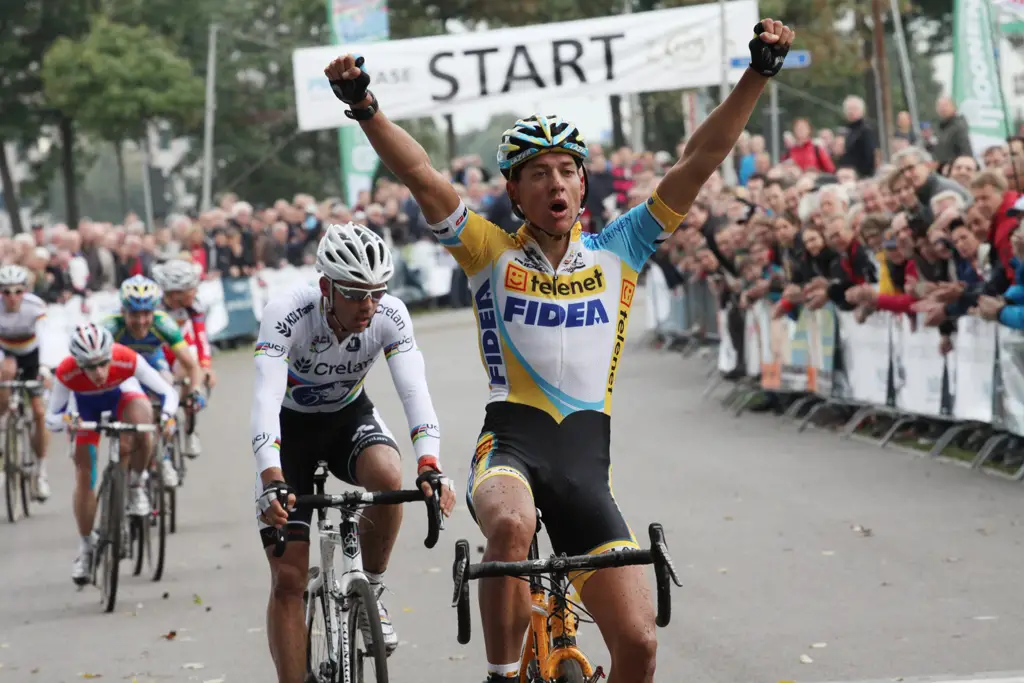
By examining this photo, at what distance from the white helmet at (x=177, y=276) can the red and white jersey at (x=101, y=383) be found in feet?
9.58

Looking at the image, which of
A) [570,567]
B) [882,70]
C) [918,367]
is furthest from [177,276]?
[882,70]

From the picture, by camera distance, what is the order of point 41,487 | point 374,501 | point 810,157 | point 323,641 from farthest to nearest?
point 810,157 < point 41,487 < point 323,641 < point 374,501

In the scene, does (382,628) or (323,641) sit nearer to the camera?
(382,628)

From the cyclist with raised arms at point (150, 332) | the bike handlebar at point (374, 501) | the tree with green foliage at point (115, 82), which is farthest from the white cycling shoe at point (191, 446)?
the tree with green foliage at point (115, 82)

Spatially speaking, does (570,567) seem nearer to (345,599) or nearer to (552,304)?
(552,304)

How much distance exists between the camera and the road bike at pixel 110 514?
1084cm

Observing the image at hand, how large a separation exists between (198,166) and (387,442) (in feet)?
199

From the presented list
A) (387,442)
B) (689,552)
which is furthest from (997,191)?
(387,442)

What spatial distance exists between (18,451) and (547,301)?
10.8m

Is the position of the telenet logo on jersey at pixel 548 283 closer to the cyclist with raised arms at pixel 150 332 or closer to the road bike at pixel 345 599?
the road bike at pixel 345 599

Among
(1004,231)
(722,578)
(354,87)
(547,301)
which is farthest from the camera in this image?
(1004,231)

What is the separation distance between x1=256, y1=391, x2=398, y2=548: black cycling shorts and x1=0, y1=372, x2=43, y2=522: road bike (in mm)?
8165

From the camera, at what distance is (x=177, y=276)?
1463cm

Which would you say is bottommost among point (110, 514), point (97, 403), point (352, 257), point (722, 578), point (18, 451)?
point (722, 578)
